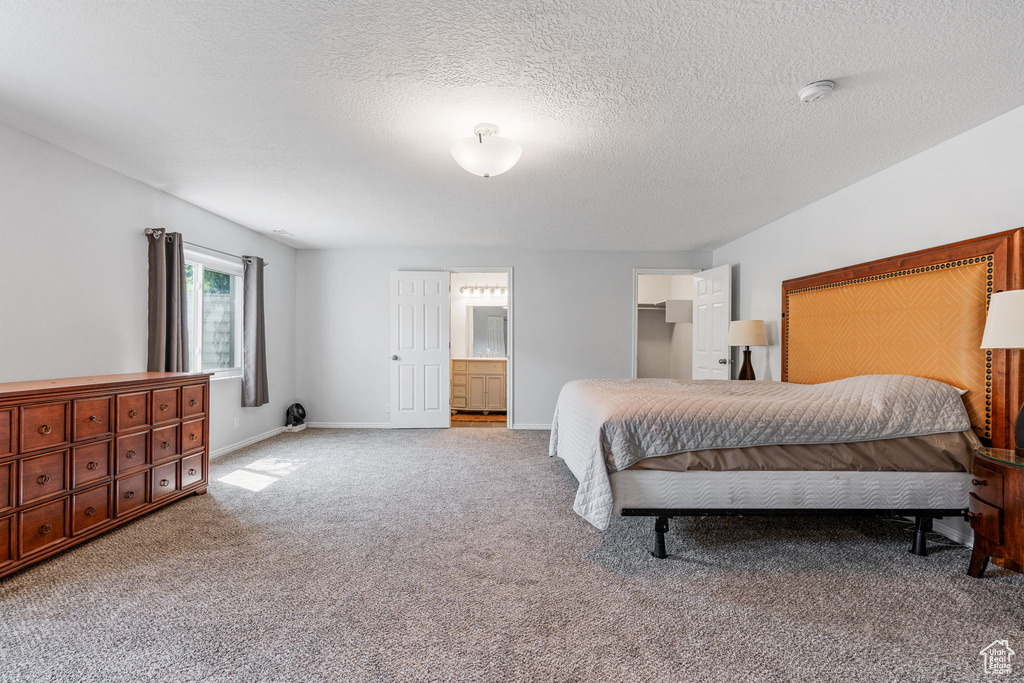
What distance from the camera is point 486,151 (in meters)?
2.40

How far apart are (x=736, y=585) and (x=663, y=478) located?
55cm

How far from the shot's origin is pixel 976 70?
192 cm

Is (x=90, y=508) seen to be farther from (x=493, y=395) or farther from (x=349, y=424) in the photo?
(x=493, y=395)

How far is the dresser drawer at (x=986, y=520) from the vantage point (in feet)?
6.49

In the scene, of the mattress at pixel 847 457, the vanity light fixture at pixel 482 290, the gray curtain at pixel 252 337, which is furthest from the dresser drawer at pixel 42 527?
the vanity light fixture at pixel 482 290

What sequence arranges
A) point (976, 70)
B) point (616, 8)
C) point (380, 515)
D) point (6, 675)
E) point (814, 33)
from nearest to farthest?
point (6, 675) → point (616, 8) → point (814, 33) → point (976, 70) → point (380, 515)

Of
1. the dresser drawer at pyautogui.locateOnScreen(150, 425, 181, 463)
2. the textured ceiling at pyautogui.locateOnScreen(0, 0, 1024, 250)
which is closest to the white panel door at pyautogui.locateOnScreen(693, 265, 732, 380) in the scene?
the textured ceiling at pyautogui.locateOnScreen(0, 0, 1024, 250)

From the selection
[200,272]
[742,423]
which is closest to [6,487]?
[200,272]

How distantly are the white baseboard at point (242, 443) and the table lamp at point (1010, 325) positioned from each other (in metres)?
5.55

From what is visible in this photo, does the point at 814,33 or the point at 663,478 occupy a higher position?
the point at 814,33

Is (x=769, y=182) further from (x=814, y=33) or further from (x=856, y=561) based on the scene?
(x=856, y=561)

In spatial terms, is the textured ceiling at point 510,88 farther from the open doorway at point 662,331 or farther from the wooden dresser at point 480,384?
the open doorway at point 662,331

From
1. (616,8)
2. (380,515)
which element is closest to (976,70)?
(616,8)

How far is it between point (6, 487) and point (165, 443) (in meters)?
0.91
